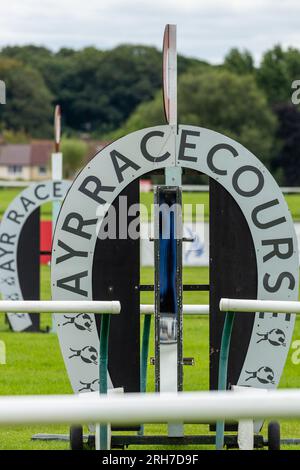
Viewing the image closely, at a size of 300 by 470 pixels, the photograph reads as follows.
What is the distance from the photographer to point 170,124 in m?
5.29

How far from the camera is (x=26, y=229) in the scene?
476 inches

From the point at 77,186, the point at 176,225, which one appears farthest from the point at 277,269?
the point at 77,186

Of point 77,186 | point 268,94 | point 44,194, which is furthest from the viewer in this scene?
point 268,94

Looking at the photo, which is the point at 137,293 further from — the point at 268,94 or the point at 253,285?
the point at 268,94

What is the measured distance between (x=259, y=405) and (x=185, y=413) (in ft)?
0.48

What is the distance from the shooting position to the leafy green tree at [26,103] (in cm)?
8894

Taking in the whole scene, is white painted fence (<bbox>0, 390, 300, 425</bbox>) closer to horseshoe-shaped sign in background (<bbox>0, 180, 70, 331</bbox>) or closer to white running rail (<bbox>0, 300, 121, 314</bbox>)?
white running rail (<bbox>0, 300, 121, 314</bbox>)

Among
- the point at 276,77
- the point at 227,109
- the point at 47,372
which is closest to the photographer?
the point at 47,372

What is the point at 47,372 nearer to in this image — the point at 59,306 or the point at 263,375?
the point at 263,375

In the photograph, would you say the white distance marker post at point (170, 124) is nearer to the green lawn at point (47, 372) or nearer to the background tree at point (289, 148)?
the green lawn at point (47, 372)

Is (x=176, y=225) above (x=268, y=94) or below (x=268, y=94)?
below

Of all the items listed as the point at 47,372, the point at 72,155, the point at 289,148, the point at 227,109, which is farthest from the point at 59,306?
the point at 72,155

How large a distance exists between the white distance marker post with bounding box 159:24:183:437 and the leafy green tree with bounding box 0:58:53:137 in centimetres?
8329

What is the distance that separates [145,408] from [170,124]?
298cm
